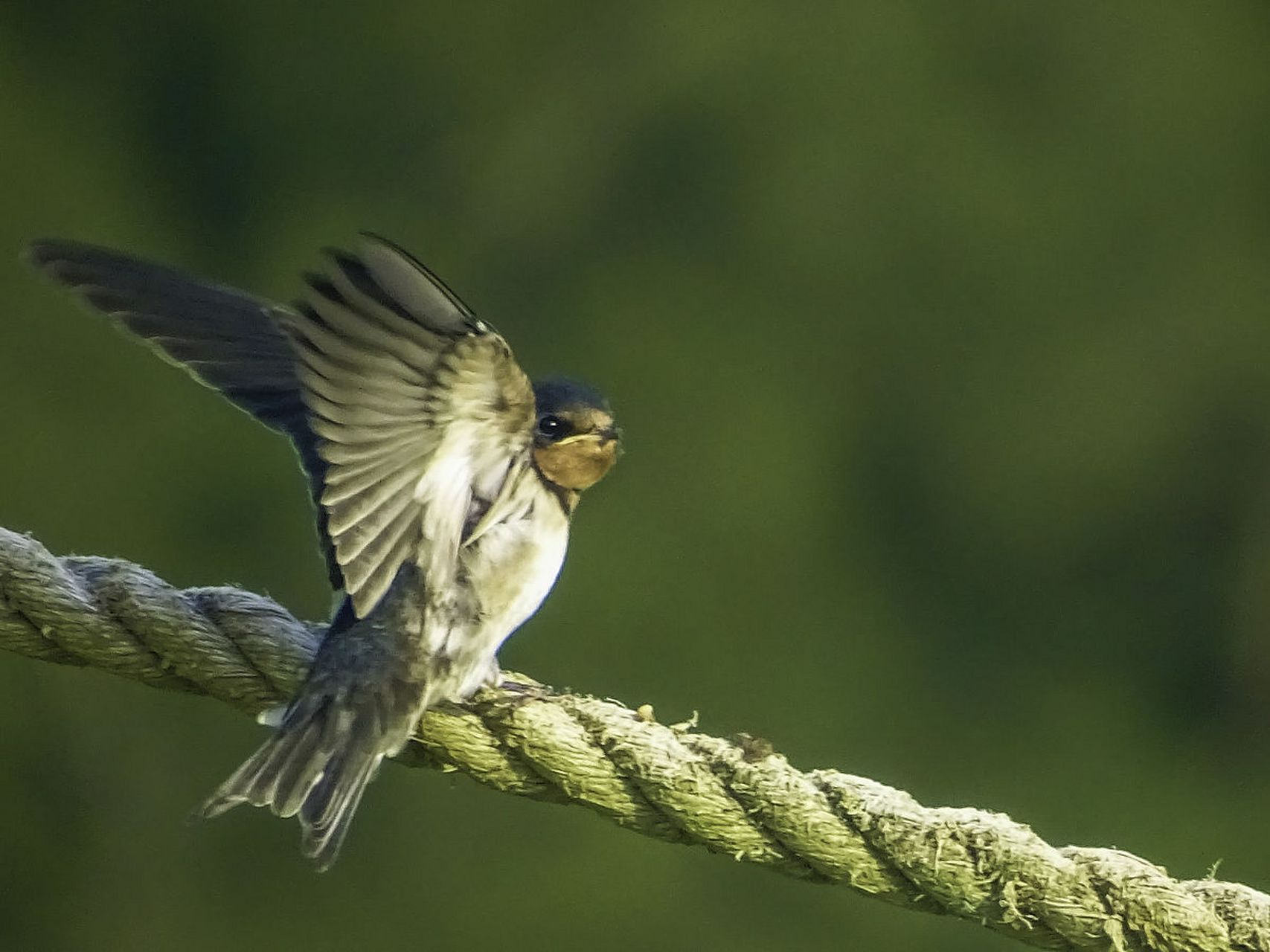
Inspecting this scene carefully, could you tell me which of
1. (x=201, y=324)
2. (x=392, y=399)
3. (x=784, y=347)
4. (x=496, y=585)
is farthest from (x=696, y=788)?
(x=784, y=347)

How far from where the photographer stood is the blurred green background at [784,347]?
2.84 m

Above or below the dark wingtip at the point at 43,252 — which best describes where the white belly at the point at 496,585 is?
below

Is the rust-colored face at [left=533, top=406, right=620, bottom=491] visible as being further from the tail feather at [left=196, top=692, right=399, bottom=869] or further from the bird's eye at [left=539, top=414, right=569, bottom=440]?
the tail feather at [left=196, top=692, right=399, bottom=869]

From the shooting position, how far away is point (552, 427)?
1.37 m

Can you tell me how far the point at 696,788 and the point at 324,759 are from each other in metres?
0.29

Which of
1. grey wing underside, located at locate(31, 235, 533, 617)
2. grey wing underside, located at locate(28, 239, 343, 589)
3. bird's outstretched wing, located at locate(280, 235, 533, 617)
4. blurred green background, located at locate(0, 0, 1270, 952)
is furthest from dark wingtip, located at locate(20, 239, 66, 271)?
blurred green background, located at locate(0, 0, 1270, 952)

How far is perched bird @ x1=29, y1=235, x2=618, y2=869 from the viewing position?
1.18 meters

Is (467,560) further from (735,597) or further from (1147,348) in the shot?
(1147,348)

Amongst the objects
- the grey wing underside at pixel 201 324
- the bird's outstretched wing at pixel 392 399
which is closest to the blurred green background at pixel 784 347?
the grey wing underside at pixel 201 324

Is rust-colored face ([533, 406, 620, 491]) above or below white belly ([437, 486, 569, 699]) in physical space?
above

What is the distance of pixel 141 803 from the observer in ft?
9.14

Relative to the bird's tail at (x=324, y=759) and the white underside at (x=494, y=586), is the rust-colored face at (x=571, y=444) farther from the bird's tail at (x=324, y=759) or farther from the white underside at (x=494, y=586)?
the bird's tail at (x=324, y=759)

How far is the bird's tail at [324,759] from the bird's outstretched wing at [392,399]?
115mm

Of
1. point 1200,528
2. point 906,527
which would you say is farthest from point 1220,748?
point 906,527
